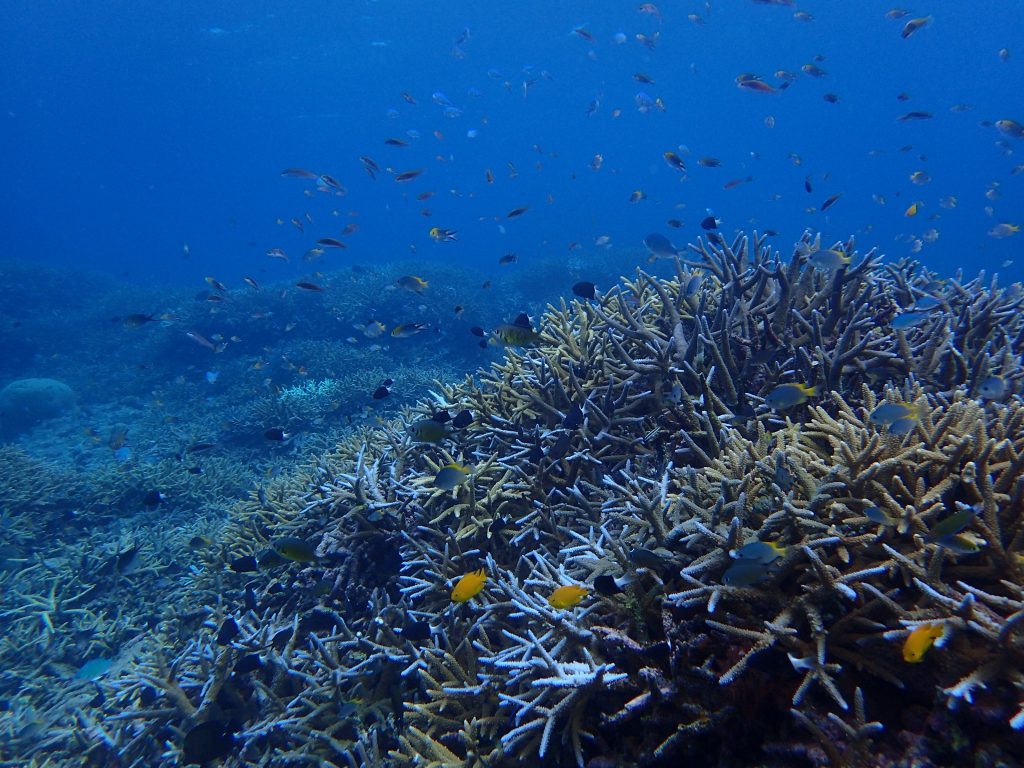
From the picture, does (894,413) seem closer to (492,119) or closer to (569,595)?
(569,595)

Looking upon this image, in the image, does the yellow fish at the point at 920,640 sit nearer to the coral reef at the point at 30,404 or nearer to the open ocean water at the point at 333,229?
the open ocean water at the point at 333,229

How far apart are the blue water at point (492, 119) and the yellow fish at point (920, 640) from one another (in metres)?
24.4

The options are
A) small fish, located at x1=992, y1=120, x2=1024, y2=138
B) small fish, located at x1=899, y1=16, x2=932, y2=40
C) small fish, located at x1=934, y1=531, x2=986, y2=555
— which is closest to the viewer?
small fish, located at x1=934, y1=531, x2=986, y2=555

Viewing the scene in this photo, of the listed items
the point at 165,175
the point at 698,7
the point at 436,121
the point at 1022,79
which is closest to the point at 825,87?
the point at 1022,79

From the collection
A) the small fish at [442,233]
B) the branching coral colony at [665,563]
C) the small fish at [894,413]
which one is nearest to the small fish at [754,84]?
the small fish at [442,233]

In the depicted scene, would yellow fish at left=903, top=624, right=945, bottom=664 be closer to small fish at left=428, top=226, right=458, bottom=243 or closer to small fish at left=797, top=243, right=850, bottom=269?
small fish at left=797, top=243, right=850, bottom=269

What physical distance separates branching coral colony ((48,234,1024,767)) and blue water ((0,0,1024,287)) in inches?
864

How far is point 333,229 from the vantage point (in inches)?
5379

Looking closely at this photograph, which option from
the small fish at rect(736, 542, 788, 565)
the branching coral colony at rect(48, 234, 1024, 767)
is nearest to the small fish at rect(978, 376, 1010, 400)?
the branching coral colony at rect(48, 234, 1024, 767)

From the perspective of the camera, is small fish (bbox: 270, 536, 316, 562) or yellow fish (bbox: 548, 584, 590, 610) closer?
yellow fish (bbox: 548, 584, 590, 610)

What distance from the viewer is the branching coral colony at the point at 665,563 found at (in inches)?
78.8

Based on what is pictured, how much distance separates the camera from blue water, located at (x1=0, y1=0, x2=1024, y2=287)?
58812 mm

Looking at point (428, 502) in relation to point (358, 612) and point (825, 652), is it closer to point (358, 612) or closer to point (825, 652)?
point (358, 612)

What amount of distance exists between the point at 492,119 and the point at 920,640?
15184 centimetres
